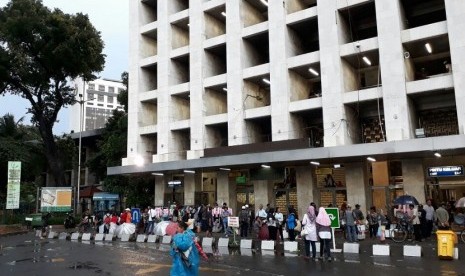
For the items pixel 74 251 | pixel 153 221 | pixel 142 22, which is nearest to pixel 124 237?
pixel 153 221

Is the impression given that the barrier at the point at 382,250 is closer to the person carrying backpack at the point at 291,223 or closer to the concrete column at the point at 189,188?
the person carrying backpack at the point at 291,223

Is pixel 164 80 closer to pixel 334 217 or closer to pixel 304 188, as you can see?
pixel 304 188

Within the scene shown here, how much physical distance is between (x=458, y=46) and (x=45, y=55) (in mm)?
35980

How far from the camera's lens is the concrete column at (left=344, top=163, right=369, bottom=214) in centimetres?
2569

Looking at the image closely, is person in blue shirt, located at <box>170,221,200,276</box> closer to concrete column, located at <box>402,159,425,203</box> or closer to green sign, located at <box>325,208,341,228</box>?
green sign, located at <box>325,208,341,228</box>

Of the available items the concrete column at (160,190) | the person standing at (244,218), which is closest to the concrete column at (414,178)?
the person standing at (244,218)

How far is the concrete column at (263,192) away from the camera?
29.6m

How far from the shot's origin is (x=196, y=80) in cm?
3356

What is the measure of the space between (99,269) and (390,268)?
8877mm

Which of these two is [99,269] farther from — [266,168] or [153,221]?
[266,168]

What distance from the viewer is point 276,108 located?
28.8 m

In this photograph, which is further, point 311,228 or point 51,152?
point 51,152

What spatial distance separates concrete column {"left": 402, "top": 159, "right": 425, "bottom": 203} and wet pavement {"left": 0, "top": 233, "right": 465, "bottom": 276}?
6.26m

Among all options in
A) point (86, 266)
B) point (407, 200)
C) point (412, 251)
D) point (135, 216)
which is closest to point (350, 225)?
point (407, 200)
